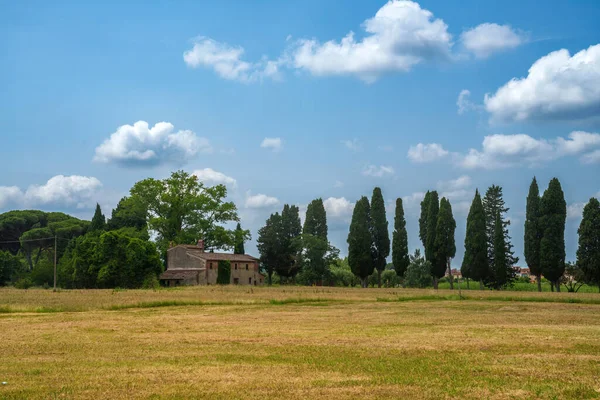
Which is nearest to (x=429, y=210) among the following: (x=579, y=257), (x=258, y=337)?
(x=579, y=257)

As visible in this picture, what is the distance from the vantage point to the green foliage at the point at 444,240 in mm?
90125

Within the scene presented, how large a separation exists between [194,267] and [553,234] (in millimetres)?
51478

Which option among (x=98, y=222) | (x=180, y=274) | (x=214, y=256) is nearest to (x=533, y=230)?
(x=214, y=256)

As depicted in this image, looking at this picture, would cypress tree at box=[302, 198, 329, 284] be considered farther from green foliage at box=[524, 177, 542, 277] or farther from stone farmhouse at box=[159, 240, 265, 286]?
green foliage at box=[524, 177, 542, 277]

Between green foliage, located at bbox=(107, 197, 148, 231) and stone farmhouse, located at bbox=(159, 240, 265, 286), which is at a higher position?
green foliage, located at bbox=(107, 197, 148, 231)

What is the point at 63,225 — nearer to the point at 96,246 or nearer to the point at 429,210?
the point at 96,246

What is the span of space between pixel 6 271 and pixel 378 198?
58436 millimetres

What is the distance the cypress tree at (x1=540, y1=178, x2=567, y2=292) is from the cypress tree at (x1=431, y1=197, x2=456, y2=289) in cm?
1435

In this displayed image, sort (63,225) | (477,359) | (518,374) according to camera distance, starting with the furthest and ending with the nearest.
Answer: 1. (63,225)
2. (477,359)
3. (518,374)

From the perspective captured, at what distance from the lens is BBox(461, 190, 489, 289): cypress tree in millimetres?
87062

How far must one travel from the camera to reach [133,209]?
10369 centimetres

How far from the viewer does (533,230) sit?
8044 cm

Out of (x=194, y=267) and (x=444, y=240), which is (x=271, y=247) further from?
(x=444, y=240)

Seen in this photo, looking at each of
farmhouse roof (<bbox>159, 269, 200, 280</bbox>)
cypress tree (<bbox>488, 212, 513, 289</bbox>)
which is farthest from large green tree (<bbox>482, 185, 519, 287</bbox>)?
farmhouse roof (<bbox>159, 269, 200, 280</bbox>)
